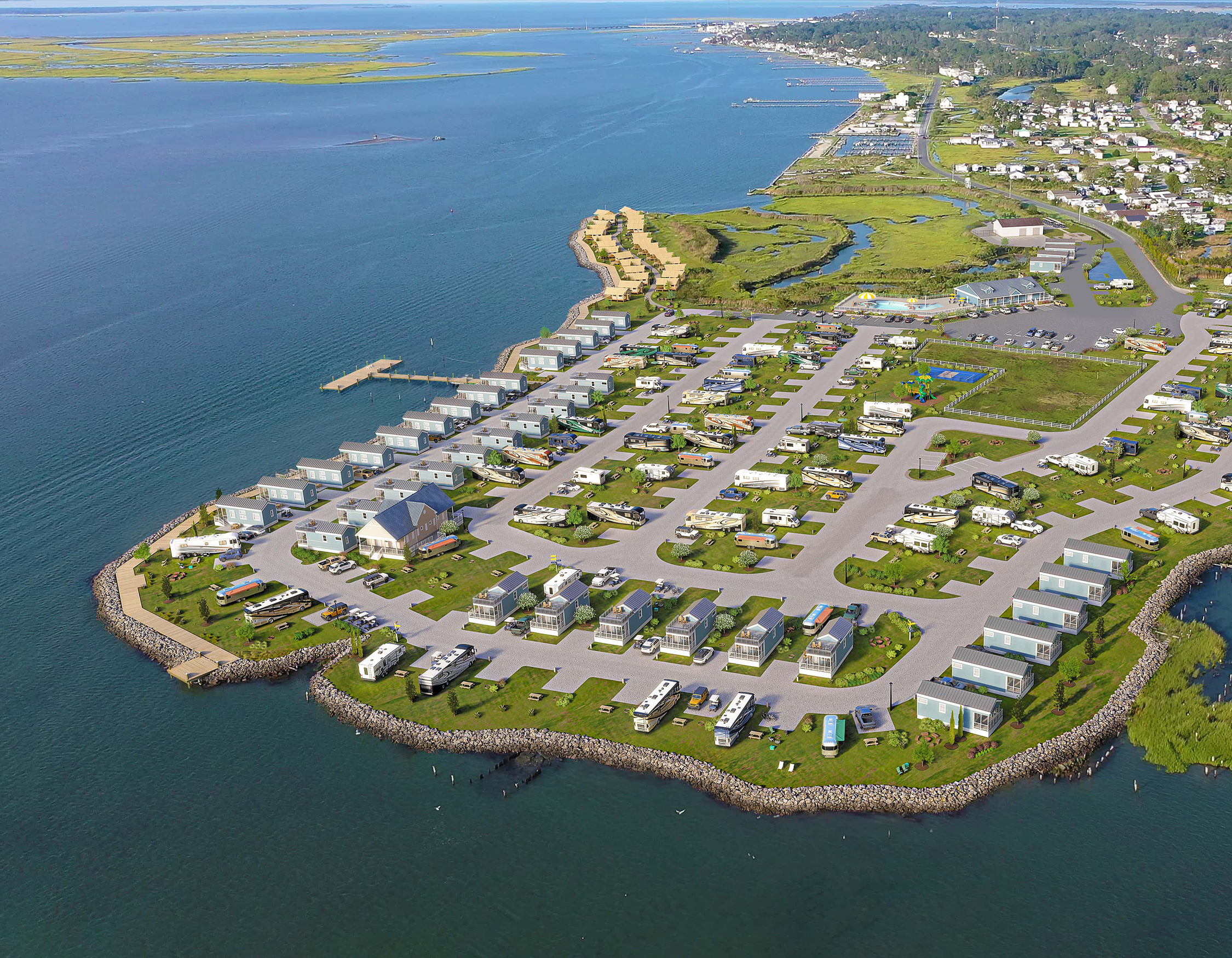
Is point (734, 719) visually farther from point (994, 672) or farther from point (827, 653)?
point (994, 672)

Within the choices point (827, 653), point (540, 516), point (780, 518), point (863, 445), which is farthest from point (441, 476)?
point (827, 653)

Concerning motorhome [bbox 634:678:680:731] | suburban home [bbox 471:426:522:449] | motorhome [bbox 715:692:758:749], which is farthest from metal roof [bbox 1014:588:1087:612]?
suburban home [bbox 471:426:522:449]

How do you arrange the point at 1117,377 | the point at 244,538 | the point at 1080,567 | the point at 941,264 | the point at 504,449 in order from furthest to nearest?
the point at 941,264, the point at 1117,377, the point at 504,449, the point at 244,538, the point at 1080,567

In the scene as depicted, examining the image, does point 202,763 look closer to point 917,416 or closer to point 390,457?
point 390,457

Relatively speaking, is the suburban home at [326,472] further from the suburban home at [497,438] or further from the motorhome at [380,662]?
the motorhome at [380,662]

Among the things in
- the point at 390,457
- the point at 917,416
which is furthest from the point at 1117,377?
the point at 390,457

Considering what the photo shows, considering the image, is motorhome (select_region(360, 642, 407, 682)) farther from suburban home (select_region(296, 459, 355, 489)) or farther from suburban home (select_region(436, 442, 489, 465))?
suburban home (select_region(436, 442, 489, 465))

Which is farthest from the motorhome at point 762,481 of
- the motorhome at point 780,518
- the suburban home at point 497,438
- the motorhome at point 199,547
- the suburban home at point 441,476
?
the motorhome at point 199,547
